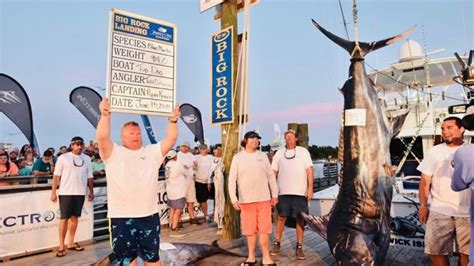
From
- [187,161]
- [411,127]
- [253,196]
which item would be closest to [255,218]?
[253,196]

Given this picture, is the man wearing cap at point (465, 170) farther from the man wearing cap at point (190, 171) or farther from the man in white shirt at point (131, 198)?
the man wearing cap at point (190, 171)

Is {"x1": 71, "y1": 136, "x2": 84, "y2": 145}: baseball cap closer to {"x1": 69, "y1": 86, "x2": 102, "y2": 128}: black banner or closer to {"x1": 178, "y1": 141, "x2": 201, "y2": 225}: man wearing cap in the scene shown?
{"x1": 178, "y1": 141, "x2": 201, "y2": 225}: man wearing cap

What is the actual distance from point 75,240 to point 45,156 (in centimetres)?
181

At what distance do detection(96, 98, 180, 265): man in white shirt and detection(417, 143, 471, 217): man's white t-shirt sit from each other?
7.04ft

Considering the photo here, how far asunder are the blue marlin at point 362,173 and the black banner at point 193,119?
1052 cm

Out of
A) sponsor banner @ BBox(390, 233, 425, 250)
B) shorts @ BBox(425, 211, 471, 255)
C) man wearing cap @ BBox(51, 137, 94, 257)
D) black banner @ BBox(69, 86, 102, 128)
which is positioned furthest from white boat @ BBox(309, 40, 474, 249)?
black banner @ BBox(69, 86, 102, 128)

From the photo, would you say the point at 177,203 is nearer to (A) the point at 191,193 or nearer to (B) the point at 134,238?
(A) the point at 191,193

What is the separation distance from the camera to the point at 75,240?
5.03m

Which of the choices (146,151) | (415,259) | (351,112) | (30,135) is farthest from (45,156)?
(415,259)

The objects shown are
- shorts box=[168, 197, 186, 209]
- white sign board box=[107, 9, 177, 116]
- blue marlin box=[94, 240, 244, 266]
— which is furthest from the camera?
shorts box=[168, 197, 186, 209]

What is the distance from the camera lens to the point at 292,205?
413 cm

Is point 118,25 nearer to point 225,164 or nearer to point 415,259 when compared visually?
point 225,164

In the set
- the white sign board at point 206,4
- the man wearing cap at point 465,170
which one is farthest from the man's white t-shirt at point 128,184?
the white sign board at point 206,4

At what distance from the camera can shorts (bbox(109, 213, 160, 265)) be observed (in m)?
2.51
